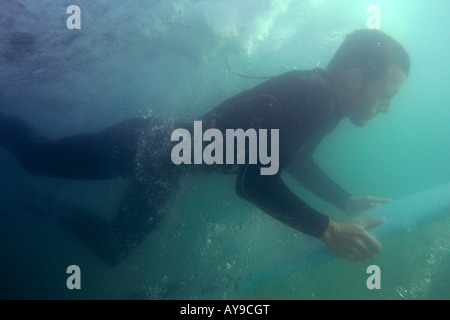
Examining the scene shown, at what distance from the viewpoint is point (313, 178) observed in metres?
3.44

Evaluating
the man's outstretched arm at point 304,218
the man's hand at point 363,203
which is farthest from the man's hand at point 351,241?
the man's hand at point 363,203

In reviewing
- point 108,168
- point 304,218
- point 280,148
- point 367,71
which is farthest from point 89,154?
point 367,71

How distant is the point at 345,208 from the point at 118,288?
3.52 m

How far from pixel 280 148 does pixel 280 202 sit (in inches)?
19.0

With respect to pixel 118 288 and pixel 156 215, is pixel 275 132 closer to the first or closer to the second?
pixel 156 215

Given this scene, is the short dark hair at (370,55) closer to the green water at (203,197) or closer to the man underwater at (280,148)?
the man underwater at (280,148)

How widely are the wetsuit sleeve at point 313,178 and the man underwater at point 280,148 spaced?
1 cm

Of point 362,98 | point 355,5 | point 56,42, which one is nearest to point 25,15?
point 56,42

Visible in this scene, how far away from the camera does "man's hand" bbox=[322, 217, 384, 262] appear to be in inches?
77.6

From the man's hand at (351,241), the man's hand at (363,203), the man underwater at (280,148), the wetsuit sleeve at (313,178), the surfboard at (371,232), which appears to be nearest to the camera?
the man's hand at (351,241)

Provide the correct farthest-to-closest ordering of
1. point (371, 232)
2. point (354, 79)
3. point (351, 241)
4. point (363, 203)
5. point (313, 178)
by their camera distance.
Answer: point (313, 178) → point (363, 203) → point (371, 232) → point (354, 79) → point (351, 241)

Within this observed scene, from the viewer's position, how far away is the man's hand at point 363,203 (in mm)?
2989

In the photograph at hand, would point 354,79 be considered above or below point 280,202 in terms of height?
above

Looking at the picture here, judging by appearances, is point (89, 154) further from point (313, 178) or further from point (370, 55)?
A: point (370, 55)
